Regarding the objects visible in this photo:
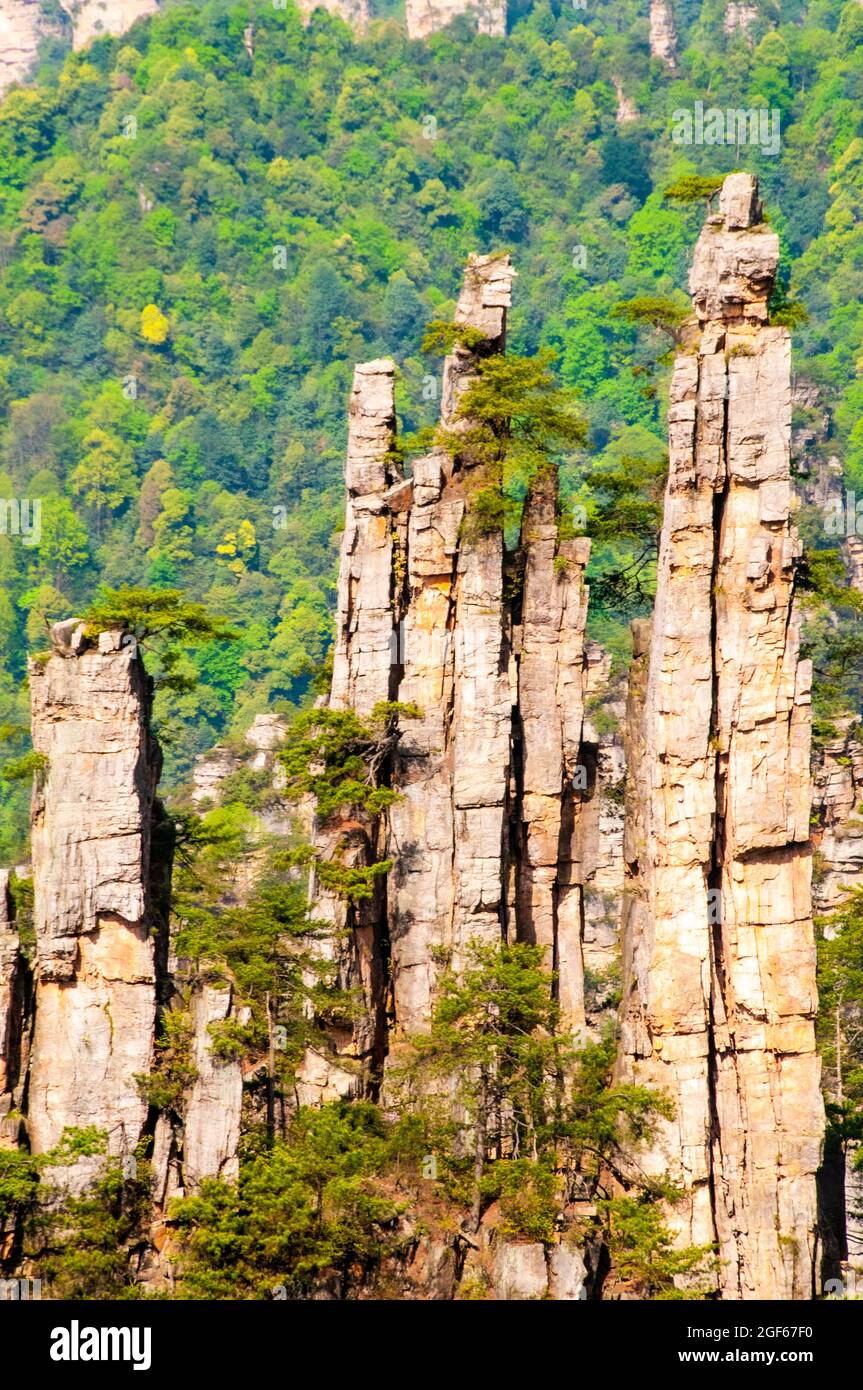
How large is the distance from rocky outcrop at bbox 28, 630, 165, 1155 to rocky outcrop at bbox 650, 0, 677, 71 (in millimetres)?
142436

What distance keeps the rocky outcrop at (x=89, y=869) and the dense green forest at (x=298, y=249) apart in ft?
283

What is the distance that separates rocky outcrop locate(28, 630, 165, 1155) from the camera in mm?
55062

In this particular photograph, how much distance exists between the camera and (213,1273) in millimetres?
51719

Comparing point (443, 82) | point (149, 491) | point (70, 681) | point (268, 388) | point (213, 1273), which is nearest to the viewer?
point (213, 1273)

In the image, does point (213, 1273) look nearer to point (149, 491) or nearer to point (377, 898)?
point (377, 898)

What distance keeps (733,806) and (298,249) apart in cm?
12622

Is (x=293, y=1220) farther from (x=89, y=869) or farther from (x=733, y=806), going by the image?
(x=733, y=806)

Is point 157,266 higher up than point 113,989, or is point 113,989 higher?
point 157,266

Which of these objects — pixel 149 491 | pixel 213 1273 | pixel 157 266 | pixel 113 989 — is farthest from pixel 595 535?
pixel 157 266

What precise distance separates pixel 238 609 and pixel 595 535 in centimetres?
8745

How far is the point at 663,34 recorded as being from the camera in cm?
19288

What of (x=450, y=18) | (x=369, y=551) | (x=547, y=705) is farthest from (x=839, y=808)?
(x=450, y=18)

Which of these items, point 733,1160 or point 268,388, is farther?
point 268,388

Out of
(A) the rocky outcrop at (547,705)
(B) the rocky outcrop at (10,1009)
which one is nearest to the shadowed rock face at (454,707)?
(A) the rocky outcrop at (547,705)
